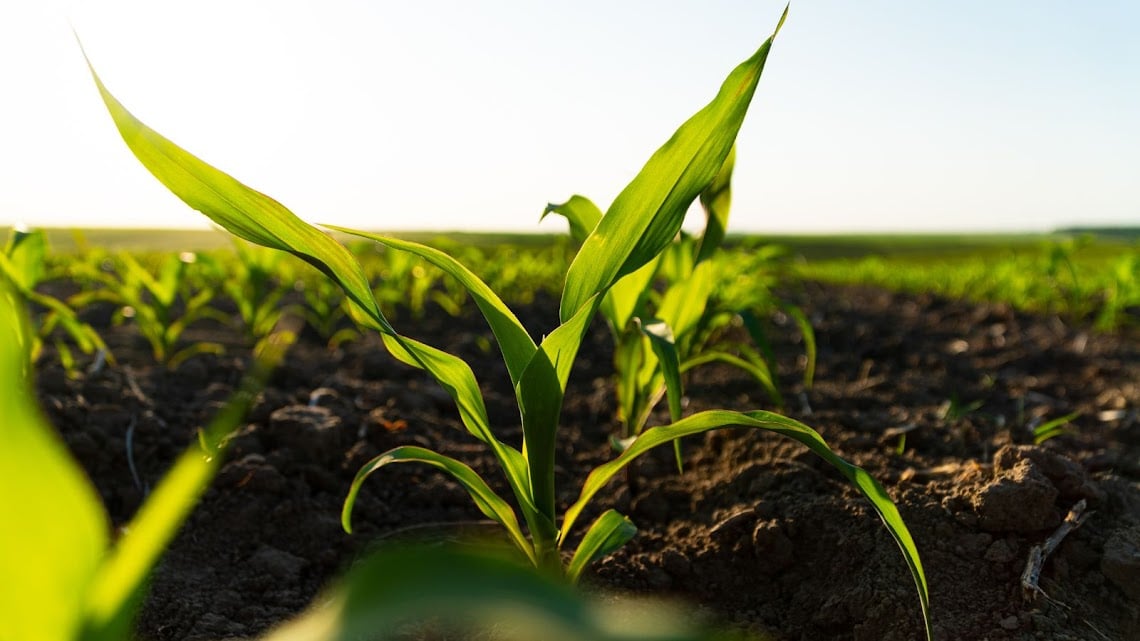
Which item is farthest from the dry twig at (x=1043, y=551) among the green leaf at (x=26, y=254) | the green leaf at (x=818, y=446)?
the green leaf at (x=26, y=254)

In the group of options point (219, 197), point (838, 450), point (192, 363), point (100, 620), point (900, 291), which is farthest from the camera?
point (900, 291)

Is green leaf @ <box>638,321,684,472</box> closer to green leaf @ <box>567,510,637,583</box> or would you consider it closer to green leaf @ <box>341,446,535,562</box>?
green leaf @ <box>567,510,637,583</box>

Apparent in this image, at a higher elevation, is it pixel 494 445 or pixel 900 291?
pixel 494 445

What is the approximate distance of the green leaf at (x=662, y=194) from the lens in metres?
1.02

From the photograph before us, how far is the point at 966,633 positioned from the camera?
4.00ft

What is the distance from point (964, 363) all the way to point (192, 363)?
A: 136 inches

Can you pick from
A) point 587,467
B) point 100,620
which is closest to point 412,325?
point 587,467

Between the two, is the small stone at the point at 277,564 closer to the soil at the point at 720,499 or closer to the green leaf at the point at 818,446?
the soil at the point at 720,499

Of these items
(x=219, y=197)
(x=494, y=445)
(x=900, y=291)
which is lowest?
(x=900, y=291)

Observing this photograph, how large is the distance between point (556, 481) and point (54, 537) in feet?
5.00

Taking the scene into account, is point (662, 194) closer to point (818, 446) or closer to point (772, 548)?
point (818, 446)

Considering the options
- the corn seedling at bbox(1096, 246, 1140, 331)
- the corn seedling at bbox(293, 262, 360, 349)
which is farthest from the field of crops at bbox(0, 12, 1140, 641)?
the corn seedling at bbox(1096, 246, 1140, 331)

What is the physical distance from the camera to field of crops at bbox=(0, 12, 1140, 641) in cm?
54

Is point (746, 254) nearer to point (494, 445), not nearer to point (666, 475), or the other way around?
point (666, 475)
